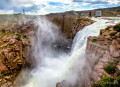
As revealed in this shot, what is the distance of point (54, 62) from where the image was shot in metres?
31.6

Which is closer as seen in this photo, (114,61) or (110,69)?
(110,69)

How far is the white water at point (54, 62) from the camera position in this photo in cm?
1773

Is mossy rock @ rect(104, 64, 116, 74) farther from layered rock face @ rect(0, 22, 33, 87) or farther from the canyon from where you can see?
layered rock face @ rect(0, 22, 33, 87)

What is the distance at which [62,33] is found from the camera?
48.6 metres

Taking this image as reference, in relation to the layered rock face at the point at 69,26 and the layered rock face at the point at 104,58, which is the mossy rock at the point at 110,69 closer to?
the layered rock face at the point at 104,58

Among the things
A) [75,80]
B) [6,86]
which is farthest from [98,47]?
[6,86]

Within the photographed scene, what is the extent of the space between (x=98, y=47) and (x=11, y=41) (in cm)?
2172

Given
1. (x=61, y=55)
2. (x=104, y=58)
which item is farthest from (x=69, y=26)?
(x=104, y=58)

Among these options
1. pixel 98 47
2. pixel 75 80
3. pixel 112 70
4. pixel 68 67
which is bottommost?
pixel 75 80

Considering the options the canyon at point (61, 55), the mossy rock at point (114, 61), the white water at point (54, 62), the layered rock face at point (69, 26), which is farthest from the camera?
the layered rock face at point (69, 26)

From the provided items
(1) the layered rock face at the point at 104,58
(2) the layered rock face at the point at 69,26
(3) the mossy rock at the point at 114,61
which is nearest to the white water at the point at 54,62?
(1) the layered rock face at the point at 104,58

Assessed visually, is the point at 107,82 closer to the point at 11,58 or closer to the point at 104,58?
the point at 104,58

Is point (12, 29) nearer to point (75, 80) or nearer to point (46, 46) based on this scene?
point (46, 46)

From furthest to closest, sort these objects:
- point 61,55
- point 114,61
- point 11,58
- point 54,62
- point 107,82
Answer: point 61,55 → point 54,62 → point 11,58 → point 114,61 → point 107,82
